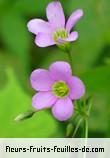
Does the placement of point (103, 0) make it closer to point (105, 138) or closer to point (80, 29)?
point (80, 29)

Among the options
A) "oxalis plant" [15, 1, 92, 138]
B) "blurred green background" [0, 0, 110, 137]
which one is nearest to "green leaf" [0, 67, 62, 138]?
"blurred green background" [0, 0, 110, 137]

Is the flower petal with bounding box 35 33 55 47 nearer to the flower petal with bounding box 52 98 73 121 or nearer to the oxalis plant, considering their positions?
the oxalis plant

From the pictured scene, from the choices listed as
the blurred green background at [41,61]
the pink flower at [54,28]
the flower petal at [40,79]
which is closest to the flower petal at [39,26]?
the pink flower at [54,28]

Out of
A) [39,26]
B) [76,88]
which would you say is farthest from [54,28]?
[76,88]

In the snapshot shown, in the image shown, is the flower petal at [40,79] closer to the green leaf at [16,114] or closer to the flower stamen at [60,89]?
the flower stamen at [60,89]

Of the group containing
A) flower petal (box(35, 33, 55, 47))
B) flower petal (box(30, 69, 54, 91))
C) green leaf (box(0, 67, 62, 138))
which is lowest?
green leaf (box(0, 67, 62, 138))

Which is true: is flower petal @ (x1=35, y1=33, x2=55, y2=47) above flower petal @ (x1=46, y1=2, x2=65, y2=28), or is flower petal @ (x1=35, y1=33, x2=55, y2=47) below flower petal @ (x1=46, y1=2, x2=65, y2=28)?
below
